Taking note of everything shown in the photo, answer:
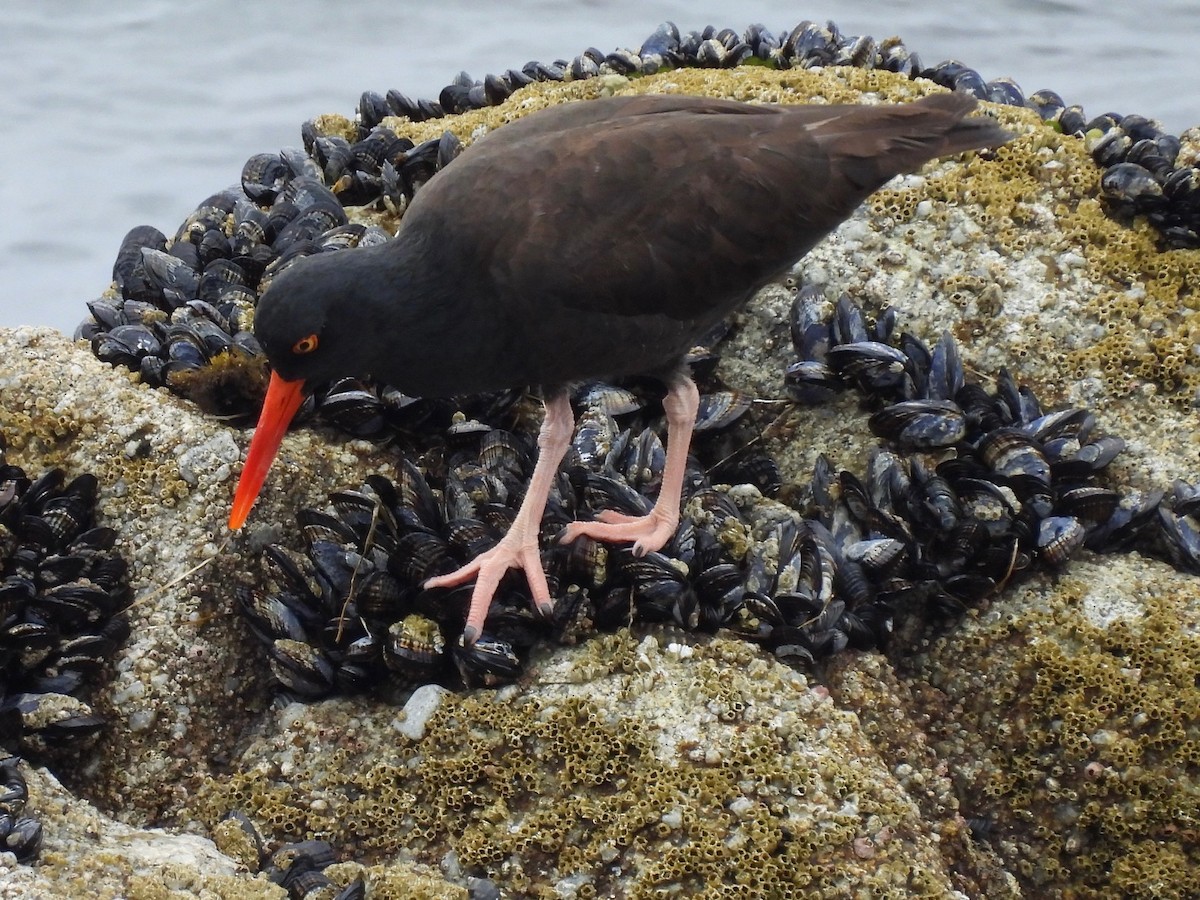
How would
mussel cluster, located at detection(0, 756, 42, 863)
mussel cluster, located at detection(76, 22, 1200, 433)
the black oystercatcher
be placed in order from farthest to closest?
mussel cluster, located at detection(76, 22, 1200, 433) < the black oystercatcher < mussel cluster, located at detection(0, 756, 42, 863)

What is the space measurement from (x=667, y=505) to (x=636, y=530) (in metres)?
0.19

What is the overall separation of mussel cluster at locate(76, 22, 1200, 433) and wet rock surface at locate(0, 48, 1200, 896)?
7.3 inches

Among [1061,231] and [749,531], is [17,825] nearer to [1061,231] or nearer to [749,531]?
[749,531]

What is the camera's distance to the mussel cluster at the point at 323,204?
3.93m

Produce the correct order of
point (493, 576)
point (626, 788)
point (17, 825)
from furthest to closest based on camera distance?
point (493, 576)
point (626, 788)
point (17, 825)

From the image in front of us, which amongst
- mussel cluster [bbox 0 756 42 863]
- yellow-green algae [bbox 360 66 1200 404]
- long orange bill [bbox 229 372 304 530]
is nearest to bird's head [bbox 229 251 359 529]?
long orange bill [bbox 229 372 304 530]

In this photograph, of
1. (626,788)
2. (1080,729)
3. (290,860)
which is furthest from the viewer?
(1080,729)

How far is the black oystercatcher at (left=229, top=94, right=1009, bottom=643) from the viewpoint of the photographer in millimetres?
3238

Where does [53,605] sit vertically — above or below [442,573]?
above

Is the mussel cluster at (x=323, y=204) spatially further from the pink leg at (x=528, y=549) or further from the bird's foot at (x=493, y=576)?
the bird's foot at (x=493, y=576)

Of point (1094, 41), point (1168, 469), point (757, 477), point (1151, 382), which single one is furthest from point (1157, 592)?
point (1094, 41)

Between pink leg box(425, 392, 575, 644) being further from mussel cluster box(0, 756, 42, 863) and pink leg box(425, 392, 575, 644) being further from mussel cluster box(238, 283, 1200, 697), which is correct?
mussel cluster box(0, 756, 42, 863)

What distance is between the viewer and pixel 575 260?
3.26 metres

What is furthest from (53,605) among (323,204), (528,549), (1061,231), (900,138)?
(1061,231)
